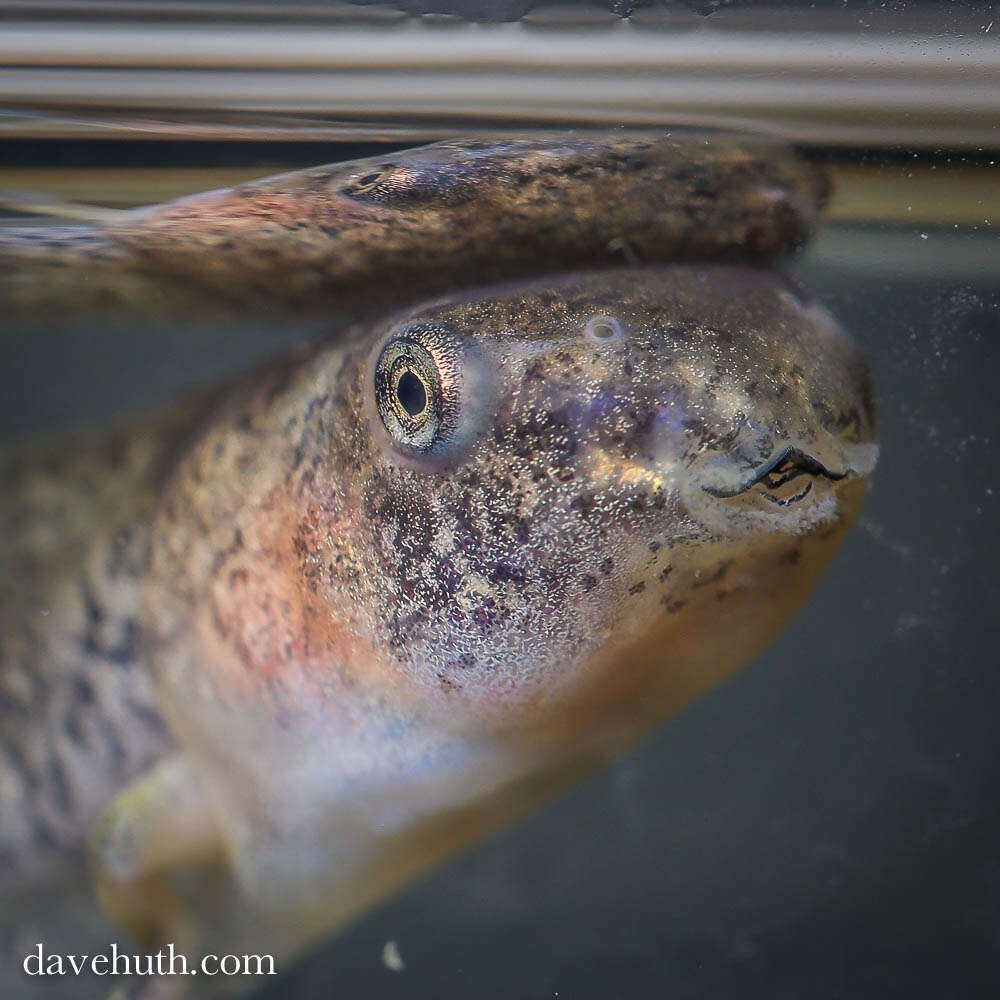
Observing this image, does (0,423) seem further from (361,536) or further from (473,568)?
(473,568)

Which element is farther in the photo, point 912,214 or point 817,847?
point 817,847

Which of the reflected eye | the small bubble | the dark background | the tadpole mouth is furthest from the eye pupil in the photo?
the dark background

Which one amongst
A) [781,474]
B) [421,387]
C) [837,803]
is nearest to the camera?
[781,474]

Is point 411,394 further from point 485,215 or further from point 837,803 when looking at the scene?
point 837,803

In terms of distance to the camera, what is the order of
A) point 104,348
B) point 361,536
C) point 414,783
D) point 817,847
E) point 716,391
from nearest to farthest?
point 716,391 < point 361,536 < point 414,783 < point 817,847 < point 104,348

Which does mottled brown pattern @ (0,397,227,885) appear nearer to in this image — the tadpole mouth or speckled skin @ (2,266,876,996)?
speckled skin @ (2,266,876,996)

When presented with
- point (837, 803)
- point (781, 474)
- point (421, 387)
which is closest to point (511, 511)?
point (421, 387)

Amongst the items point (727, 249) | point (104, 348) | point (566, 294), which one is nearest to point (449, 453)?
point (566, 294)

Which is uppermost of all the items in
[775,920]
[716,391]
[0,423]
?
[0,423]
